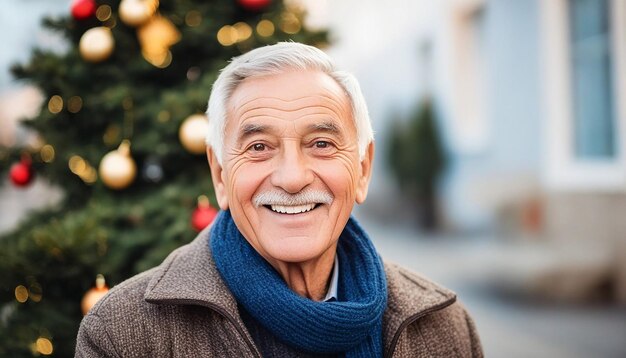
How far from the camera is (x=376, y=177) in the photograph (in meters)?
18.9

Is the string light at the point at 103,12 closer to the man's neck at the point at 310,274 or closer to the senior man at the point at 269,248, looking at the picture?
the senior man at the point at 269,248

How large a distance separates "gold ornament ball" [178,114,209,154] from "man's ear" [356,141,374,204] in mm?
1315

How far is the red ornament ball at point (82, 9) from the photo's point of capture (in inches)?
139

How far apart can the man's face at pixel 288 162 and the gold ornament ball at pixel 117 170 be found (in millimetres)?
1586

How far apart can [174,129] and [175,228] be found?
559mm

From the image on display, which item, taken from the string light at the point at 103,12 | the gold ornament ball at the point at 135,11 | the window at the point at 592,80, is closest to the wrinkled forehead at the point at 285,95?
the gold ornament ball at the point at 135,11

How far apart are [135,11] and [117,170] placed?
2.67 feet

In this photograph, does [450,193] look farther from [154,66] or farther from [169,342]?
[169,342]

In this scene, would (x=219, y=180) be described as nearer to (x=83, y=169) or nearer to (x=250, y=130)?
(x=250, y=130)

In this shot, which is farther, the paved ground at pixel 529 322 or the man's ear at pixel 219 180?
the paved ground at pixel 529 322

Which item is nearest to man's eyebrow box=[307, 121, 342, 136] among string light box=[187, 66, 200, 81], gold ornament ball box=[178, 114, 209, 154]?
gold ornament ball box=[178, 114, 209, 154]

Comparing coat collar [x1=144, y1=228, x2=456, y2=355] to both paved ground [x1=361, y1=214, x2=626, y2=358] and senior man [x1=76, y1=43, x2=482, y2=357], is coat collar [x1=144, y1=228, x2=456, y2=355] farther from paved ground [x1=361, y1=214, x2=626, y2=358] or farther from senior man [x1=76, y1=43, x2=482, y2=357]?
paved ground [x1=361, y1=214, x2=626, y2=358]

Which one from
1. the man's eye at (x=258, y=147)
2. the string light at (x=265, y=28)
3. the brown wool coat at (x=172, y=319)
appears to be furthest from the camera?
the string light at (x=265, y=28)

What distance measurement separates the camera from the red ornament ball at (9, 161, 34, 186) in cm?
363
